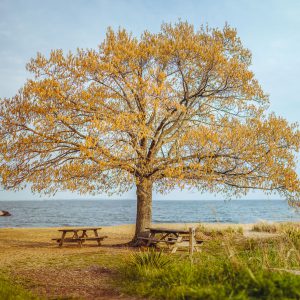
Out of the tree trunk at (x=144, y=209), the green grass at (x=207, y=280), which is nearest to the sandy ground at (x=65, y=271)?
the green grass at (x=207, y=280)

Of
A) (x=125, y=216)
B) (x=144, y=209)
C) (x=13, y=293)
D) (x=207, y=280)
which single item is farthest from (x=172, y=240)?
(x=125, y=216)

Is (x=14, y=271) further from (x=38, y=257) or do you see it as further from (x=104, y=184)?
(x=104, y=184)

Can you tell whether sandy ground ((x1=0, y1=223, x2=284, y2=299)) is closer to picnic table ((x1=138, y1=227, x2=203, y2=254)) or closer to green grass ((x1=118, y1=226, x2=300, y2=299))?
green grass ((x1=118, y1=226, x2=300, y2=299))

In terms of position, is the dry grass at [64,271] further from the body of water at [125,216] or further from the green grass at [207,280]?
the body of water at [125,216]

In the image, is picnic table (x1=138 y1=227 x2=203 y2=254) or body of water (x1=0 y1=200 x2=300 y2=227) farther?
body of water (x1=0 y1=200 x2=300 y2=227)

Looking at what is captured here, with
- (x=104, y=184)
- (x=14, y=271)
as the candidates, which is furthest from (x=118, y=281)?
(x=104, y=184)

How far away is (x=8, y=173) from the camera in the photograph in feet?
47.7

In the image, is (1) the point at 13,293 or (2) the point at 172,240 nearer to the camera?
(1) the point at 13,293

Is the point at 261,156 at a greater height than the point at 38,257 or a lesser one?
greater

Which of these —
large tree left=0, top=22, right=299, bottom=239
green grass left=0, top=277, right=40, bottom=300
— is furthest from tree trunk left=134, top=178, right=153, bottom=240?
green grass left=0, top=277, right=40, bottom=300

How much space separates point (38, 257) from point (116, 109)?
610cm

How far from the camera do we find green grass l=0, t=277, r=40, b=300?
25.7 ft

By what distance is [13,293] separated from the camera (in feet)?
27.2

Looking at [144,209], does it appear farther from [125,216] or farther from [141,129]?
[125,216]
